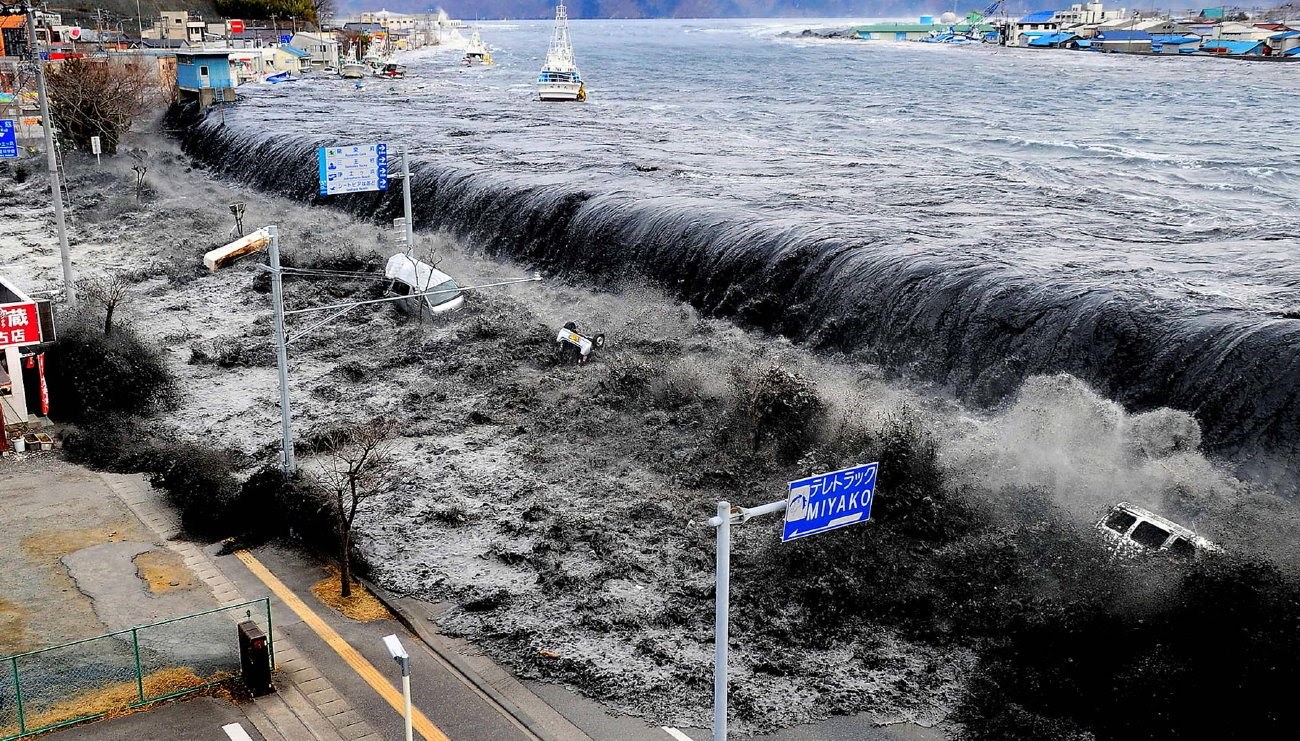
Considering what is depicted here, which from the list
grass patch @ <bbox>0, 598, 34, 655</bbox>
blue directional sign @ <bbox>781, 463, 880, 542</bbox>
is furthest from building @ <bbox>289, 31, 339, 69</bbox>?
blue directional sign @ <bbox>781, 463, 880, 542</bbox>

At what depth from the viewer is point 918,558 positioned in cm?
2177

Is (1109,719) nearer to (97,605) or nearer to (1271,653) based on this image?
(1271,653)

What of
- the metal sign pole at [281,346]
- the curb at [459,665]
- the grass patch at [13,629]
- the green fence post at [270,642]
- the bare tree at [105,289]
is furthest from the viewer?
the bare tree at [105,289]

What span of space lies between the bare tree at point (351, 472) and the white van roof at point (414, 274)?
29.7 ft

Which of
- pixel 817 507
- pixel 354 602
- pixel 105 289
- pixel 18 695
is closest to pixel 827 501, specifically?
pixel 817 507

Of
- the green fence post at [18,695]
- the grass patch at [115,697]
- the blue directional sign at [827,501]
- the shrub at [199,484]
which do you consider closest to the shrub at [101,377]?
the shrub at [199,484]

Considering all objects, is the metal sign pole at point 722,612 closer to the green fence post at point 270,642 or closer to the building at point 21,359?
the green fence post at point 270,642

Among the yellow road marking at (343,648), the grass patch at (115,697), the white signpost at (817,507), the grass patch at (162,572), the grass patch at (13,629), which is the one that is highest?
the white signpost at (817,507)

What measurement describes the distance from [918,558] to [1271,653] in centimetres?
630

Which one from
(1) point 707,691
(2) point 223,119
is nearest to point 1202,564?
(1) point 707,691

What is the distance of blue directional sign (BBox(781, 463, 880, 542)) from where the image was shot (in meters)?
12.1

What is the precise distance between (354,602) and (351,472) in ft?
7.93

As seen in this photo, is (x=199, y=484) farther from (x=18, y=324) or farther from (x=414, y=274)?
(x=414, y=274)

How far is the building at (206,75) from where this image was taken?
81.1 meters
